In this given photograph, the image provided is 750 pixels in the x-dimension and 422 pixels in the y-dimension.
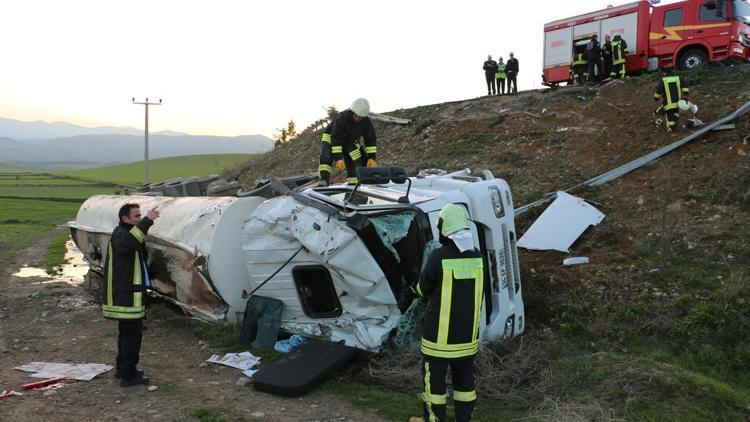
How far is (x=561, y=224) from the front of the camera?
7641 mm

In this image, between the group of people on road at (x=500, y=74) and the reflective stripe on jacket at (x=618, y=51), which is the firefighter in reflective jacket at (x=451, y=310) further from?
the group of people on road at (x=500, y=74)

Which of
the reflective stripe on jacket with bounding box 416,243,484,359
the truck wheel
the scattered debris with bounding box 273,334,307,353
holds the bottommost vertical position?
the scattered debris with bounding box 273,334,307,353

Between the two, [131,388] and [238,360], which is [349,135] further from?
[131,388]

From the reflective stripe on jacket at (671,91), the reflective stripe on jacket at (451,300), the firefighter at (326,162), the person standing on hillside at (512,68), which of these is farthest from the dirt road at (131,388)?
the person standing on hillside at (512,68)

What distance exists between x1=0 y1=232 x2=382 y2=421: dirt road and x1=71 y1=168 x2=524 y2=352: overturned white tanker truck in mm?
488

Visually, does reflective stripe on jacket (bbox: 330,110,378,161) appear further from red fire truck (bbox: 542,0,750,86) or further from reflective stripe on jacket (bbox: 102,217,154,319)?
red fire truck (bbox: 542,0,750,86)

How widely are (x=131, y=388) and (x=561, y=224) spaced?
5.51m

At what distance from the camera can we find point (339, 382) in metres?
4.45

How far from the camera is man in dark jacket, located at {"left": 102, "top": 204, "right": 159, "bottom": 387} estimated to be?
4.40 metres

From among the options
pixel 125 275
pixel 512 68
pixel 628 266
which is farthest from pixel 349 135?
pixel 512 68

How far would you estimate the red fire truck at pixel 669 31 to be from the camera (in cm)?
1298

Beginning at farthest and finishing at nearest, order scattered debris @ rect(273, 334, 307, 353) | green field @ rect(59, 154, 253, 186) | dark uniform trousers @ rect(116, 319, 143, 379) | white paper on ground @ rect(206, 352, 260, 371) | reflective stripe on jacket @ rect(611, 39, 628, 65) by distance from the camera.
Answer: green field @ rect(59, 154, 253, 186) → reflective stripe on jacket @ rect(611, 39, 628, 65) → scattered debris @ rect(273, 334, 307, 353) → white paper on ground @ rect(206, 352, 260, 371) → dark uniform trousers @ rect(116, 319, 143, 379)

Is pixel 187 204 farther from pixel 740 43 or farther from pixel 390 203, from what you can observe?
pixel 740 43

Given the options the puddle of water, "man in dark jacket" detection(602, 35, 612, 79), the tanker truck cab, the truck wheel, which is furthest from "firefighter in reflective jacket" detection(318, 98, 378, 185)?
the truck wheel
